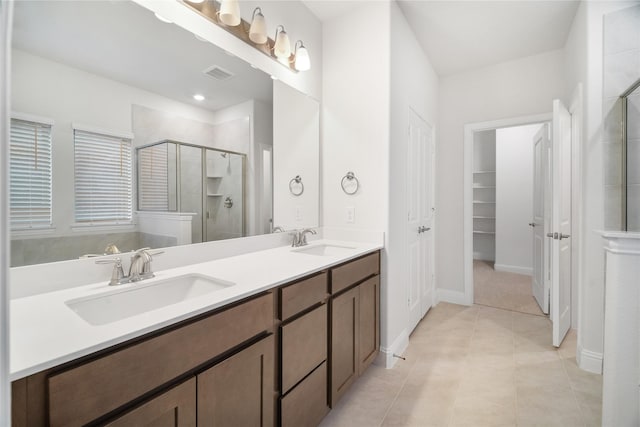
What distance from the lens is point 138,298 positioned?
113cm

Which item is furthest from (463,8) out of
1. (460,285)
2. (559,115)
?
(460,285)

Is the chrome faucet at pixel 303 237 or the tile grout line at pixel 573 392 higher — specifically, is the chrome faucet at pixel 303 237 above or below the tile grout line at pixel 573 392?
above

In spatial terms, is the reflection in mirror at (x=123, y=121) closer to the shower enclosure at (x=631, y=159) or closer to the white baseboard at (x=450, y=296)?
the shower enclosure at (x=631, y=159)

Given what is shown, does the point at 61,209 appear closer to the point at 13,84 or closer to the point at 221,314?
the point at 13,84

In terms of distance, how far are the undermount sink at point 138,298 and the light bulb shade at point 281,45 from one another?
1470 millimetres

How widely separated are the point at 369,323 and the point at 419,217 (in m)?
1.24

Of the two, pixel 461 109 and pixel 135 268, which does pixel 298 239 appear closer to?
pixel 135 268

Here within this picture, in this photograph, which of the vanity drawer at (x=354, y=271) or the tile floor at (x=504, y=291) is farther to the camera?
the tile floor at (x=504, y=291)

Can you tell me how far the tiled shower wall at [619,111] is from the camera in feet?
6.20

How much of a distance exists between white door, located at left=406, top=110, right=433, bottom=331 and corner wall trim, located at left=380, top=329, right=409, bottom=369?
25 centimetres

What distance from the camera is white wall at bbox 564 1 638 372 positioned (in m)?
2.00

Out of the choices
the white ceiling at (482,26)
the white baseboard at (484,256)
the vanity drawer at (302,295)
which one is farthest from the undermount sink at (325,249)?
the white baseboard at (484,256)

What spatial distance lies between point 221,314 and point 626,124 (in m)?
2.63

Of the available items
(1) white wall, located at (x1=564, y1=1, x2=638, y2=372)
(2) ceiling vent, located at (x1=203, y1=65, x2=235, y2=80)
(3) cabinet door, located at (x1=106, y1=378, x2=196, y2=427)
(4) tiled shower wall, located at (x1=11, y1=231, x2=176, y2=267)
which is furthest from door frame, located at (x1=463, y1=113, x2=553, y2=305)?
(3) cabinet door, located at (x1=106, y1=378, x2=196, y2=427)
